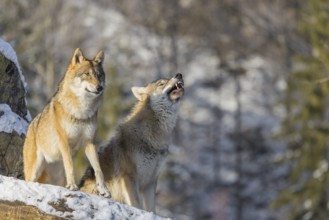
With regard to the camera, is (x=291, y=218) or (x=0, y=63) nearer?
(x=0, y=63)

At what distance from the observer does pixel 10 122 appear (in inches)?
493

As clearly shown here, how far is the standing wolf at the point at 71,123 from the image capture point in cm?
1093

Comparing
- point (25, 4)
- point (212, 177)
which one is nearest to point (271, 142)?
point (212, 177)

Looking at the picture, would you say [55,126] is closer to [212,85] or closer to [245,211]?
[245,211]

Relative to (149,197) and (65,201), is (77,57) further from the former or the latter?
(65,201)

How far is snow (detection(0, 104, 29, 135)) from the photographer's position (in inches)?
488

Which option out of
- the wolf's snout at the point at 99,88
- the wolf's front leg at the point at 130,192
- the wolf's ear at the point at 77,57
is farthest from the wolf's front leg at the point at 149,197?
the wolf's ear at the point at 77,57

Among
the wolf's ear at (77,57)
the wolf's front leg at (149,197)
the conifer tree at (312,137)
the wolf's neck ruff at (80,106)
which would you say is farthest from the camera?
the conifer tree at (312,137)

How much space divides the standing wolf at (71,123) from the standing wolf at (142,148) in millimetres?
537

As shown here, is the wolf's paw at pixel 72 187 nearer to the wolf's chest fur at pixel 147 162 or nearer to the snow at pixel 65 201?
the snow at pixel 65 201

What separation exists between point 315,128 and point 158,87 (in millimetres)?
22494

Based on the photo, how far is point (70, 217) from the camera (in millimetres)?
9531

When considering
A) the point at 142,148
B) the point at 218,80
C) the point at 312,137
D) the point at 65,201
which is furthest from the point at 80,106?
the point at 218,80

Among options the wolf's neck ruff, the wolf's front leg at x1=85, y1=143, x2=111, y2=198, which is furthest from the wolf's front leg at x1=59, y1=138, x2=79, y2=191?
the wolf's neck ruff
